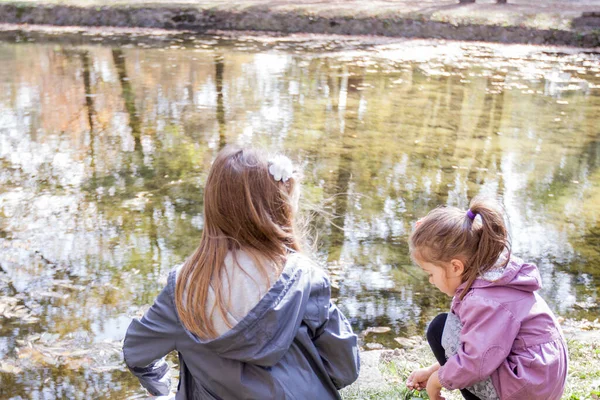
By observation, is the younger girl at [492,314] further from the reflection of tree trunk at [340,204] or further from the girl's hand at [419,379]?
the reflection of tree trunk at [340,204]

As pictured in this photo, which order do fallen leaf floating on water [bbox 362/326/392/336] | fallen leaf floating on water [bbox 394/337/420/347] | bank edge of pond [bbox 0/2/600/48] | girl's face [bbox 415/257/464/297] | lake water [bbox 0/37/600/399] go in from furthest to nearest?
bank edge of pond [bbox 0/2/600/48] < lake water [bbox 0/37/600/399] < fallen leaf floating on water [bbox 362/326/392/336] < fallen leaf floating on water [bbox 394/337/420/347] < girl's face [bbox 415/257/464/297]

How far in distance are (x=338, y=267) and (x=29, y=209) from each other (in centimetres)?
231

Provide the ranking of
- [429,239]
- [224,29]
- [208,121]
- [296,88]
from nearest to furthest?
[429,239] → [208,121] → [296,88] → [224,29]

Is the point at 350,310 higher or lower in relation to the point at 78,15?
lower

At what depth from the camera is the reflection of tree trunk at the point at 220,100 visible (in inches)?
260

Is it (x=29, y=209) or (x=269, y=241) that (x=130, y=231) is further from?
(x=269, y=241)

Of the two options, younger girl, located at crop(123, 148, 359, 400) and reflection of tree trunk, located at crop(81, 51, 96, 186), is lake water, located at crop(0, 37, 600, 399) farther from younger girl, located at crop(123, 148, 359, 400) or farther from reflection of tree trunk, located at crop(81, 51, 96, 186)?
younger girl, located at crop(123, 148, 359, 400)

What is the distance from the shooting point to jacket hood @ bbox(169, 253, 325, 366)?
67.4 inches

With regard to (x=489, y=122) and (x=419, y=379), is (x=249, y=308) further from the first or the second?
(x=489, y=122)

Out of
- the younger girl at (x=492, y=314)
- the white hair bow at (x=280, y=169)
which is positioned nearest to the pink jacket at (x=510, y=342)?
the younger girl at (x=492, y=314)

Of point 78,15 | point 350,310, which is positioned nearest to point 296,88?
point 350,310

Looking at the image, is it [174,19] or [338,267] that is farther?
[174,19]

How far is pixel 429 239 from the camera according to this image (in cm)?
203

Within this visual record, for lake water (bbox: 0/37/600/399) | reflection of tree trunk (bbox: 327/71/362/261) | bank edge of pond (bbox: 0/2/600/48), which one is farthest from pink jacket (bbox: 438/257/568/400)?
bank edge of pond (bbox: 0/2/600/48)
